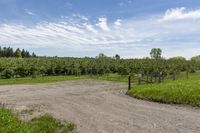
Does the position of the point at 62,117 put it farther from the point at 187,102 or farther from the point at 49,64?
the point at 49,64

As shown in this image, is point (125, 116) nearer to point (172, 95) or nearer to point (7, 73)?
point (172, 95)

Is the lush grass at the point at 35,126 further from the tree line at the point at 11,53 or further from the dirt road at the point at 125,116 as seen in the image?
the tree line at the point at 11,53

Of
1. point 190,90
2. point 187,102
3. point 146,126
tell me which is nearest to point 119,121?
point 146,126

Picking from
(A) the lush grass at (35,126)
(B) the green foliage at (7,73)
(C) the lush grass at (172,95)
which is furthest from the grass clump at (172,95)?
(B) the green foliage at (7,73)

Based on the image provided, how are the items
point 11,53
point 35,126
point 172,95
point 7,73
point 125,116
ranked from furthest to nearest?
point 11,53
point 7,73
point 172,95
point 125,116
point 35,126

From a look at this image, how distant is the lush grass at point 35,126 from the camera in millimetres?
8422

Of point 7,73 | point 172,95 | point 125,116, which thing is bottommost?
point 125,116

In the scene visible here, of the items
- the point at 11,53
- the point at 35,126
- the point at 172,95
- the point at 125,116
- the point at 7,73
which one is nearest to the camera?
the point at 35,126

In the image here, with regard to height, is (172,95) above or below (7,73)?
above

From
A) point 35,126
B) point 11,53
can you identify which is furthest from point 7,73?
point 11,53

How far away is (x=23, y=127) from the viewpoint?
8.68 meters

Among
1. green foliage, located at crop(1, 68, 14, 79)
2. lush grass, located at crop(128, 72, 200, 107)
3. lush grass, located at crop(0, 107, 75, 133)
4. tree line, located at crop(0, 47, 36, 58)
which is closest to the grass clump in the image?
lush grass, located at crop(128, 72, 200, 107)

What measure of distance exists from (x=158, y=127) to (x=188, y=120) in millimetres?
1719

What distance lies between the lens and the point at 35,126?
9.24m
